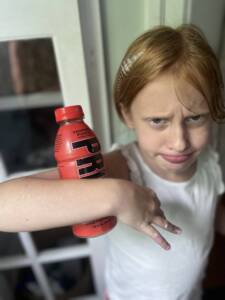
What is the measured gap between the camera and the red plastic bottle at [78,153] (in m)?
0.42

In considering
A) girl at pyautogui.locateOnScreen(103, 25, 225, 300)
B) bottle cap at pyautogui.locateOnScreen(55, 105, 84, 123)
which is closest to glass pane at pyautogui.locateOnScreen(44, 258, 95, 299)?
girl at pyautogui.locateOnScreen(103, 25, 225, 300)

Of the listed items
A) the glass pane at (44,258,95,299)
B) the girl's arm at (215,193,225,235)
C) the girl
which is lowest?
the glass pane at (44,258,95,299)

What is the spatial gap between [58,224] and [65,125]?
0.15 metres

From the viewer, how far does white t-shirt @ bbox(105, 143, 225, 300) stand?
0.68m

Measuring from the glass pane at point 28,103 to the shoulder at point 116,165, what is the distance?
223 millimetres

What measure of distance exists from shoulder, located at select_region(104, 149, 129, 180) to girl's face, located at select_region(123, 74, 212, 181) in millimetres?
70

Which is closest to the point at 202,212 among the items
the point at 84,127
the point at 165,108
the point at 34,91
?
the point at 165,108

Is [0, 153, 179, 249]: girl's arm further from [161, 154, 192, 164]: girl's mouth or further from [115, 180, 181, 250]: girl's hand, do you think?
[161, 154, 192, 164]: girl's mouth

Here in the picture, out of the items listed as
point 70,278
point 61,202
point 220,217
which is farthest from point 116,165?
point 70,278

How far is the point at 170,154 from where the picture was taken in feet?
1.91

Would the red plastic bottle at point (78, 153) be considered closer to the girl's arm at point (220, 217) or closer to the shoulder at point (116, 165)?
the shoulder at point (116, 165)

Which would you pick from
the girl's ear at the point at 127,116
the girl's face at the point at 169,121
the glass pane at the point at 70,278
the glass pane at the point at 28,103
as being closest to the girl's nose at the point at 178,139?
the girl's face at the point at 169,121

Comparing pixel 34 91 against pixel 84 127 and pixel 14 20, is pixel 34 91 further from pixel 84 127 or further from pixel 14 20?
pixel 84 127

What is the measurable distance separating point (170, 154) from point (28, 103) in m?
0.41
